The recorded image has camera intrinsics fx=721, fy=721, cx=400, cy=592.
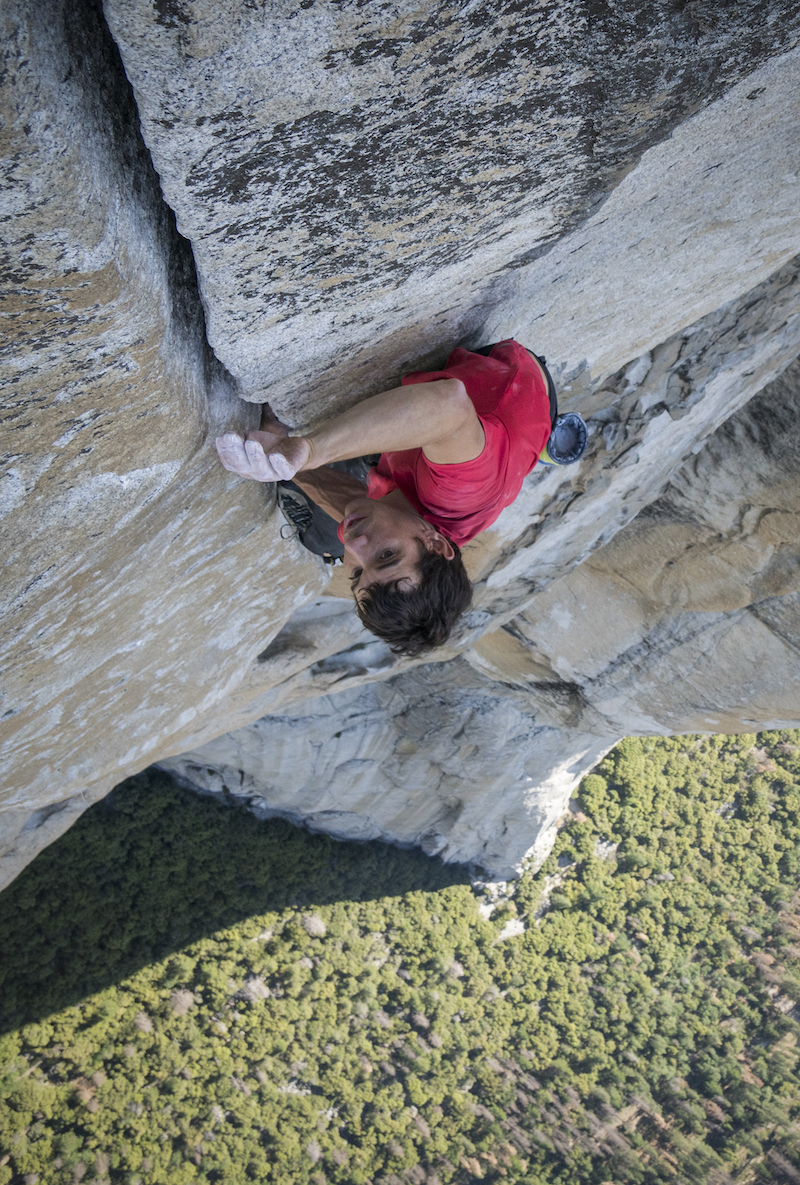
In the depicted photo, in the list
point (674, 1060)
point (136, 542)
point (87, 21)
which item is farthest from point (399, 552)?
point (674, 1060)

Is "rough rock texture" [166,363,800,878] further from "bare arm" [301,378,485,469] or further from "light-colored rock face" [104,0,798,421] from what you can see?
"bare arm" [301,378,485,469]

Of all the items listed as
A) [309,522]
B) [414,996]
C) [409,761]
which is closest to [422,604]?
[309,522]

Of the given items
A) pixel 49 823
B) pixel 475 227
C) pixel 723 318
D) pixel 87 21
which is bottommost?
pixel 49 823

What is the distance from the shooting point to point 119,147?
0.94 m

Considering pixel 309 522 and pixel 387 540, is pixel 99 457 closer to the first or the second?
pixel 387 540

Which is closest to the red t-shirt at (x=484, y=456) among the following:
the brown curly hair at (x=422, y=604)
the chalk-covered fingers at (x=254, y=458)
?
the brown curly hair at (x=422, y=604)

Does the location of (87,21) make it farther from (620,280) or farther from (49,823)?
(49,823)

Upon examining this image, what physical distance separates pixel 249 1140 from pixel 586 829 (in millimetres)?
5250

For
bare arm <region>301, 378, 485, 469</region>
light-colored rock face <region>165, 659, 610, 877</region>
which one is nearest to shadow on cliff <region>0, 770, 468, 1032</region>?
light-colored rock face <region>165, 659, 610, 877</region>

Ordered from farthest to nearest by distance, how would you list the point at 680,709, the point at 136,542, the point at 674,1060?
the point at 674,1060 < the point at 680,709 < the point at 136,542

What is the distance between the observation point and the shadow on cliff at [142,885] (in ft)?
22.1

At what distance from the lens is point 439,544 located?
1967mm

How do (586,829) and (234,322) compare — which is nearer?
(234,322)

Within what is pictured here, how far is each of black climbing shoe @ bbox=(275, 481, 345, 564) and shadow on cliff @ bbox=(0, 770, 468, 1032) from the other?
5664mm
